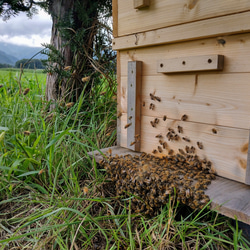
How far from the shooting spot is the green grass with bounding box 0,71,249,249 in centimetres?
144

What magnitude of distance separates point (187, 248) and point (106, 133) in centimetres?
140

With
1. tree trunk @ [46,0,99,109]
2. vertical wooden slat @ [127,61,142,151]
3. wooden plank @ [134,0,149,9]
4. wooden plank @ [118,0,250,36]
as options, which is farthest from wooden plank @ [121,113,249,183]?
tree trunk @ [46,0,99,109]

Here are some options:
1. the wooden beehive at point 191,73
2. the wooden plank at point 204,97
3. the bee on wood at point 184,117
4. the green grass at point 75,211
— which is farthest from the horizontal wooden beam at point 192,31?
the green grass at point 75,211

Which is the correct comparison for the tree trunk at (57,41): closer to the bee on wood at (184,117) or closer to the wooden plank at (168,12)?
the wooden plank at (168,12)

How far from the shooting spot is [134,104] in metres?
2.03

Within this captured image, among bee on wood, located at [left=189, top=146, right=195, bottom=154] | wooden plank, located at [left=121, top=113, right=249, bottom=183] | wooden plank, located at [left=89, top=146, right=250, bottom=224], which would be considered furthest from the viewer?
bee on wood, located at [left=189, top=146, right=195, bottom=154]

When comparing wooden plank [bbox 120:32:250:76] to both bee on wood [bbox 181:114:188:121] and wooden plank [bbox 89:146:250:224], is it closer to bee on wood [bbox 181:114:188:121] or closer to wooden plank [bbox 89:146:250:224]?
bee on wood [bbox 181:114:188:121]

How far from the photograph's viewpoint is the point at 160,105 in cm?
189

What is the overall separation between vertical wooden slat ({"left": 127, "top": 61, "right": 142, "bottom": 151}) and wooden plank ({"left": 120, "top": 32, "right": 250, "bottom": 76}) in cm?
6

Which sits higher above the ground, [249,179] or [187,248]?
[249,179]

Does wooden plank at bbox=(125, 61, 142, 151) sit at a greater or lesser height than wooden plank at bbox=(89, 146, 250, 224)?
greater

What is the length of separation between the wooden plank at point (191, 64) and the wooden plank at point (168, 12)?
23 cm

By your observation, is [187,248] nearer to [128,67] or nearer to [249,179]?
[249,179]

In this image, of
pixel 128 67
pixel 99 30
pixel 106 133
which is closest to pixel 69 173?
pixel 106 133
